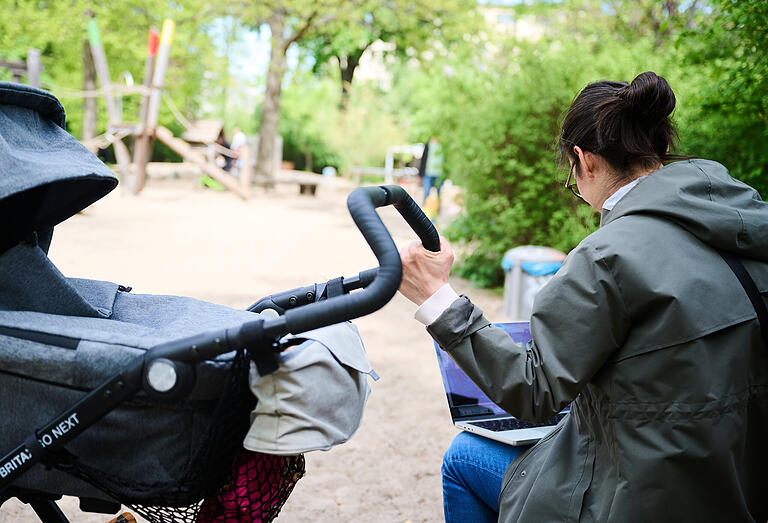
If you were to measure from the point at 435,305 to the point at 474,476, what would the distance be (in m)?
0.61

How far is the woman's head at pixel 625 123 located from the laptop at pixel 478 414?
1.82 ft

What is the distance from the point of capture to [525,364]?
1586 mm

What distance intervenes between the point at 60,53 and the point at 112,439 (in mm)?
22632

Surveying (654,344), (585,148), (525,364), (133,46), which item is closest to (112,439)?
(525,364)

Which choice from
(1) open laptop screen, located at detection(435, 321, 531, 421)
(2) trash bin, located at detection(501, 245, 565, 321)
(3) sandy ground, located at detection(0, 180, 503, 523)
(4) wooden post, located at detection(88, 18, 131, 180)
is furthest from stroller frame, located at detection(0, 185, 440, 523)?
(4) wooden post, located at detection(88, 18, 131, 180)

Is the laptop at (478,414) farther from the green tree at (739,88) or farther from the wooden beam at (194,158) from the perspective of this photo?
the wooden beam at (194,158)

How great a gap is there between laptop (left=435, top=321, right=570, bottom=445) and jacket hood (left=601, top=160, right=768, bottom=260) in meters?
0.59

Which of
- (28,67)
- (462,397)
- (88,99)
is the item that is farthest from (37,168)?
(88,99)

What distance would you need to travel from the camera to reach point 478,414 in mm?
2098

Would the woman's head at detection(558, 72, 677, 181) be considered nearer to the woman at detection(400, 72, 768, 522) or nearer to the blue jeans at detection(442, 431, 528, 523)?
the woman at detection(400, 72, 768, 522)

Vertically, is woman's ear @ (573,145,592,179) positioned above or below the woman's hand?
above

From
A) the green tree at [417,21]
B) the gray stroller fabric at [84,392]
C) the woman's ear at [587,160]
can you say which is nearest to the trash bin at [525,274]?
the woman's ear at [587,160]

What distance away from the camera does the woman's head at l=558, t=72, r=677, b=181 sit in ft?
5.69

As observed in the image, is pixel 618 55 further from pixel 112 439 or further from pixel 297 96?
pixel 297 96
